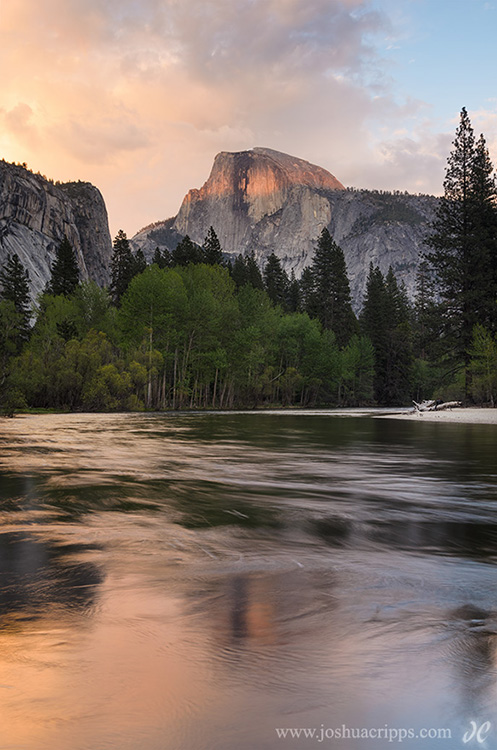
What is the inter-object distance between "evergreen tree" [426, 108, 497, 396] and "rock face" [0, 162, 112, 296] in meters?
83.0

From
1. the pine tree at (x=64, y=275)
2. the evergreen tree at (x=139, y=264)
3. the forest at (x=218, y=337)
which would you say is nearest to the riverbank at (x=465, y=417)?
the forest at (x=218, y=337)

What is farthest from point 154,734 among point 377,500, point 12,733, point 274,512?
point 377,500

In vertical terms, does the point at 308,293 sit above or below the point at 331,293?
above

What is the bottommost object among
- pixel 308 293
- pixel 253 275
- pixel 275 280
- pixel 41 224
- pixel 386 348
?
pixel 386 348

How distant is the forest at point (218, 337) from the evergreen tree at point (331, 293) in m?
9.80

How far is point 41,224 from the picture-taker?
489ft

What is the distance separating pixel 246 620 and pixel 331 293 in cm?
11388

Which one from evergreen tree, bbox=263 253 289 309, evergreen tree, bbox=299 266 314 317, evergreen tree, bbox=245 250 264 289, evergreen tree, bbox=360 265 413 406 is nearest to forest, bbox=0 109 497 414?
evergreen tree, bbox=360 265 413 406

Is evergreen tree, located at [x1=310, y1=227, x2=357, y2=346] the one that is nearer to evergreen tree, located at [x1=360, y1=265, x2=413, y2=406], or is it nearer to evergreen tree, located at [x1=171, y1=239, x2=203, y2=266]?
evergreen tree, located at [x1=360, y1=265, x2=413, y2=406]

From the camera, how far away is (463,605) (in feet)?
15.4

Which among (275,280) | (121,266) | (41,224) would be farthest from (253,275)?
(41,224)

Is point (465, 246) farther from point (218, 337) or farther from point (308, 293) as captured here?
point (308, 293)

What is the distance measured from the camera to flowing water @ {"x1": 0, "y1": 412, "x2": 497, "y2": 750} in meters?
2.83

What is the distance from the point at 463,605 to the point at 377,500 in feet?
19.0
